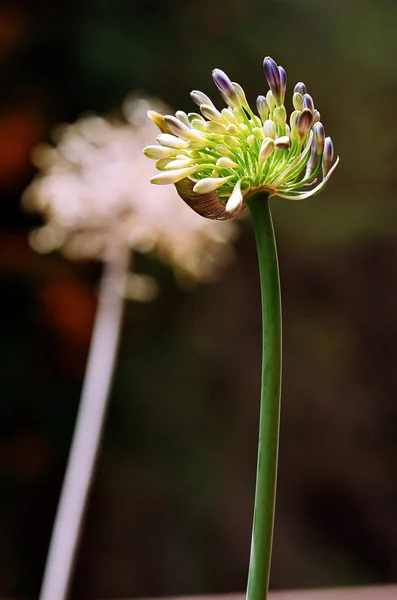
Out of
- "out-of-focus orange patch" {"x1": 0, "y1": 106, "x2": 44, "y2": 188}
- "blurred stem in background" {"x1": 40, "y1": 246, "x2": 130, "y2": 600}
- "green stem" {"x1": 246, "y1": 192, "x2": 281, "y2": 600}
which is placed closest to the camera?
"green stem" {"x1": 246, "y1": 192, "x2": 281, "y2": 600}

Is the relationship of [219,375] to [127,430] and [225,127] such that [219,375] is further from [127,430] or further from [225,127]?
[225,127]

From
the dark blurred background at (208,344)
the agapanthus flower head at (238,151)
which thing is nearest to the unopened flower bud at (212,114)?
the agapanthus flower head at (238,151)

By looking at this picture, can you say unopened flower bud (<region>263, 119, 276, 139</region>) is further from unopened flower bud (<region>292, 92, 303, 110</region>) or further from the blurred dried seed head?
the blurred dried seed head

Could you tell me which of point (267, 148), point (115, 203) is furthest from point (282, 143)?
point (115, 203)

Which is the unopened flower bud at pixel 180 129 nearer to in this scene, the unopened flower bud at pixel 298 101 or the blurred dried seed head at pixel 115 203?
the unopened flower bud at pixel 298 101

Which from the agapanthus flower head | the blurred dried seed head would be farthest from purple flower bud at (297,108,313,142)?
the blurred dried seed head

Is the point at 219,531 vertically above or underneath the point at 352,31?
underneath

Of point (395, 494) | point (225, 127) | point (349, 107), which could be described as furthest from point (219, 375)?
point (225, 127)
